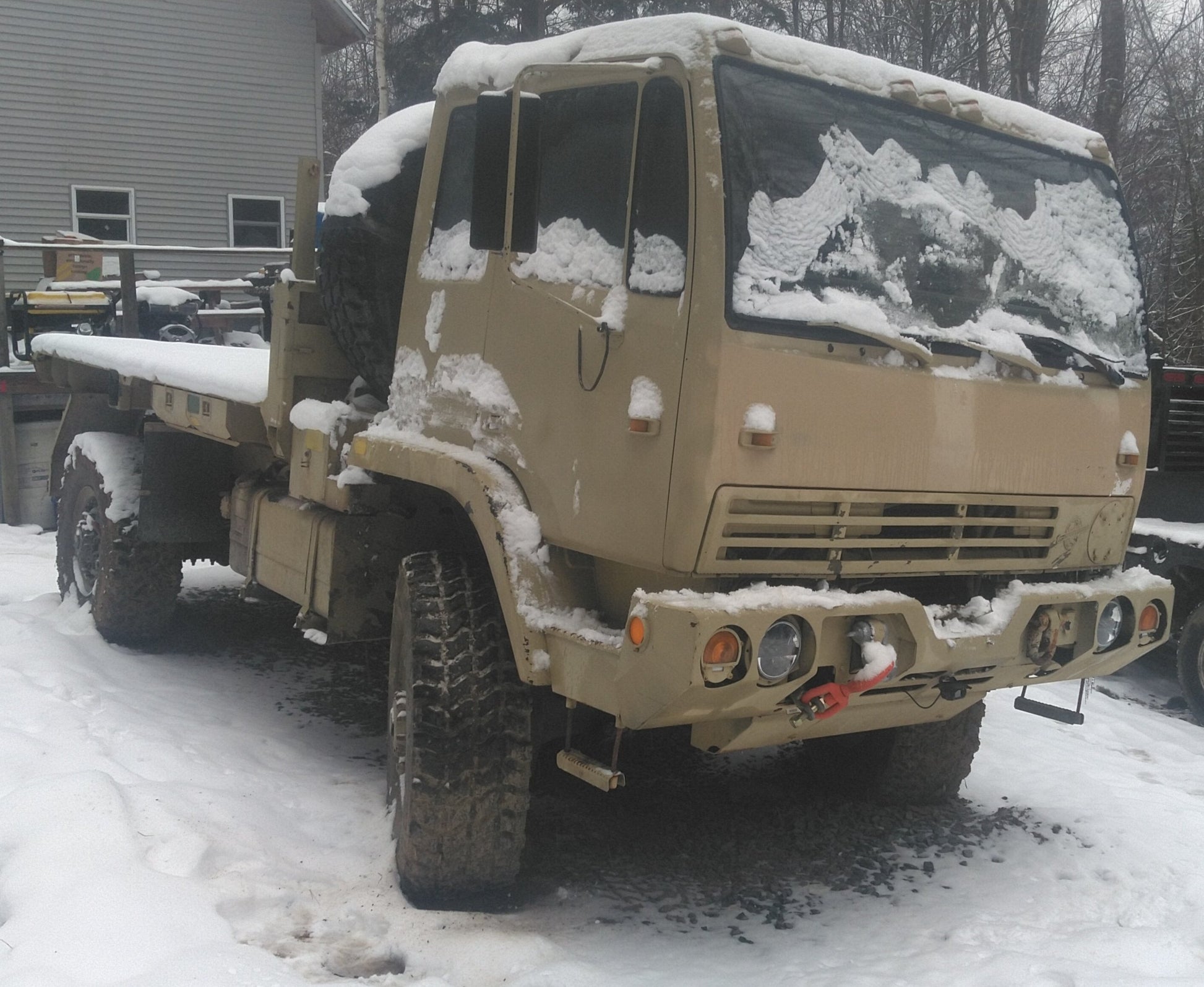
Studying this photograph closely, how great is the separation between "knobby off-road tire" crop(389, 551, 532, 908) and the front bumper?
0.61 meters

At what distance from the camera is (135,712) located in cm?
526

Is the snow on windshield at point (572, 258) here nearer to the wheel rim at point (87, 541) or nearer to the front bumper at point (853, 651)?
the front bumper at point (853, 651)

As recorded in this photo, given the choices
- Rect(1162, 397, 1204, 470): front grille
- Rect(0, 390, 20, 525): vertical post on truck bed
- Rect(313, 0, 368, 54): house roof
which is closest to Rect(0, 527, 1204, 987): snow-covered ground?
Rect(1162, 397, 1204, 470): front grille

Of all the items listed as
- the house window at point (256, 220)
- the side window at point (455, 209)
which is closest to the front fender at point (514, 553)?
the side window at point (455, 209)

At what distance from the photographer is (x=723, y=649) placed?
310 cm

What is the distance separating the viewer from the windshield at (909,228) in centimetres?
330

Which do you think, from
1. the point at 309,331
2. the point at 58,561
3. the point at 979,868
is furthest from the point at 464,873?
the point at 58,561

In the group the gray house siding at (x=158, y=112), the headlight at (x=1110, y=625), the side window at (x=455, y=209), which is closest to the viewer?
the headlight at (x=1110, y=625)

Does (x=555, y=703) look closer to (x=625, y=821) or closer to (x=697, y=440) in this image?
(x=625, y=821)

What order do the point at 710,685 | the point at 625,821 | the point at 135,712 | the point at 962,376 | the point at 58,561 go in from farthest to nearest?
the point at 58,561, the point at 135,712, the point at 625,821, the point at 962,376, the point at 710,685

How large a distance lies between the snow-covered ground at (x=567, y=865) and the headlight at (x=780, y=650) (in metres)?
0.97

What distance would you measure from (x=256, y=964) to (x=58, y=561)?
4.65m

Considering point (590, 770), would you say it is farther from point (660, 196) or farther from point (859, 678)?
point (660, 196)

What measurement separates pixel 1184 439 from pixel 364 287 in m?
5.34
